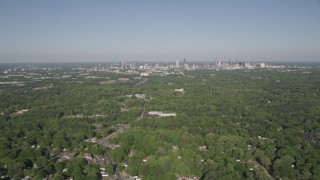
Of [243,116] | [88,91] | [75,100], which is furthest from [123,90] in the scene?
[243,116]

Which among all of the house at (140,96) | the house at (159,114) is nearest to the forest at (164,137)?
the house at (159,114)

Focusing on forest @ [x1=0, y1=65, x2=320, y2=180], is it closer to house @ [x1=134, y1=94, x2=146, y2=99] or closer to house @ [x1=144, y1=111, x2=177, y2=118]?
house @ [x1=144, y1=111, x2=177, y2=118]

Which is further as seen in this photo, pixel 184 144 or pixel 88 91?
pixel 88 91

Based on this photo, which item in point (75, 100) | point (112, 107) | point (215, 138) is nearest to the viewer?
point (215, 138)

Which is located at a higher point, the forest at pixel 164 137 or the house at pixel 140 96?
the house at pixel 140 96

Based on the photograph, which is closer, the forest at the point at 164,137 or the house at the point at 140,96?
the forest at the point at 164,137

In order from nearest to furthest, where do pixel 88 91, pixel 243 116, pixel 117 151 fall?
1. pixel 117 151
2. pixel 243 116
3. pixel 88 91

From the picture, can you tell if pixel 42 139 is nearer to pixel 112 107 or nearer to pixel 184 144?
pixel 184 144

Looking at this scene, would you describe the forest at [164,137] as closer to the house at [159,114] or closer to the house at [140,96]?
the house at [159,114]
